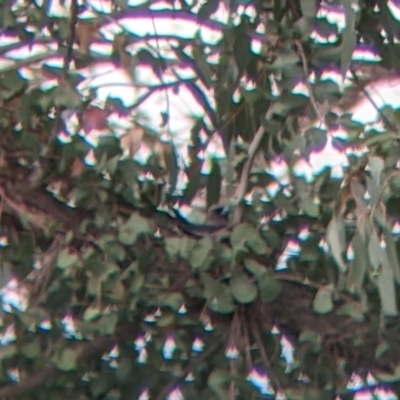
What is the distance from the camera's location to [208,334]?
1.92 metres

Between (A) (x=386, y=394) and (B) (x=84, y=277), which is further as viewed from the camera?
(A) (x=386, y=394)

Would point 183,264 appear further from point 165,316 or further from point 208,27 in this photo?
point 208,27

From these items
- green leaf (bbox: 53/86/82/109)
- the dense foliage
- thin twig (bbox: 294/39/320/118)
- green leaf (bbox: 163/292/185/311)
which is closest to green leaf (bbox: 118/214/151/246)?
the dense foliage

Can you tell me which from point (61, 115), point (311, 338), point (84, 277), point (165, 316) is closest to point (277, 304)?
point (311, 338)

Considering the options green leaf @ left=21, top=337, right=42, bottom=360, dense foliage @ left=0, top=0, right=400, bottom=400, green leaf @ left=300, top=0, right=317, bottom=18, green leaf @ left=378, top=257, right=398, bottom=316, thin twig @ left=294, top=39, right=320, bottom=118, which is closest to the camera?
green leaf @ left=378, top=257, right=398, bottom=316

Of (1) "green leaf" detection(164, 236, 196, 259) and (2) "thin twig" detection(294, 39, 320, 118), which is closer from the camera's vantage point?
(2) "thin twig" detection(294, 39, 320, 118)

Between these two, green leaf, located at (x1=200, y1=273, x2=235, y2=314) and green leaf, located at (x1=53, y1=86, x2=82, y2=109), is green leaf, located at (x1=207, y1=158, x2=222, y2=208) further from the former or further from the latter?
green leaf, located at (x1=53, y1=86, x2=82, y2=109)

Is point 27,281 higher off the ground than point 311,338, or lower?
higher

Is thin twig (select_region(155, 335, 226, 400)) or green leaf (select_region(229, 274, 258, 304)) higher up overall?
green leaf (select_region(229, 274, 258, 304))

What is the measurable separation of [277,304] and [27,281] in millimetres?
480

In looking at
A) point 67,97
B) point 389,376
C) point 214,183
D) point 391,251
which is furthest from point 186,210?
point 391,251

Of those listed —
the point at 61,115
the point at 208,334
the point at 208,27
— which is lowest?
the point at 208,334

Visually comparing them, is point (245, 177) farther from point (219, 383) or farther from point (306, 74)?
point (219, 383)

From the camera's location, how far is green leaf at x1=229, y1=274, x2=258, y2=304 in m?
1.78
